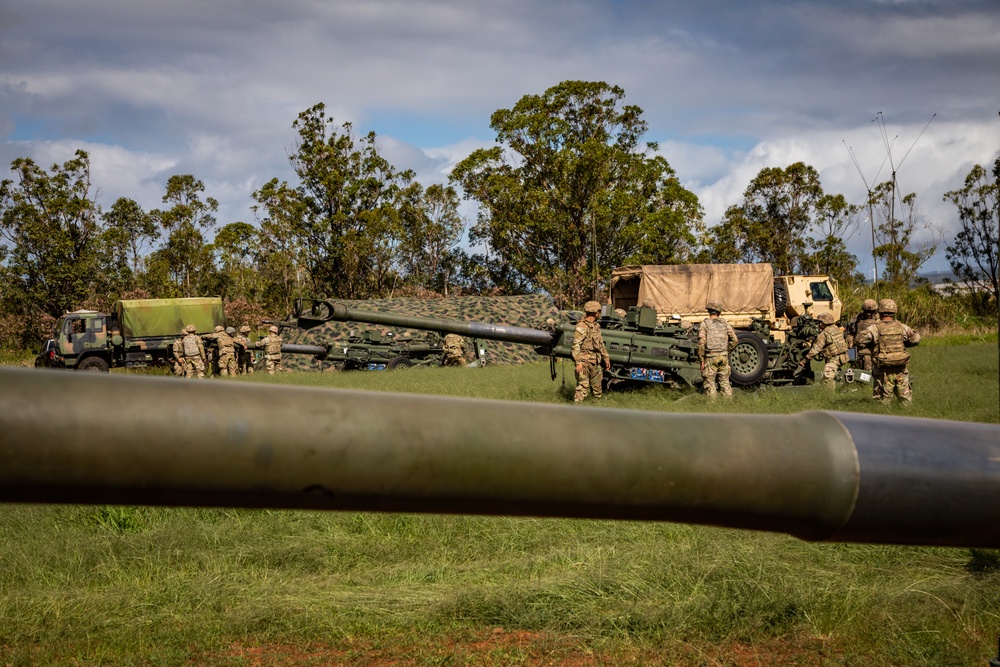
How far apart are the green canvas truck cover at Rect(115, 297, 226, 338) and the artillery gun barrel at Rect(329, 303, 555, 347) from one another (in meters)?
15.5

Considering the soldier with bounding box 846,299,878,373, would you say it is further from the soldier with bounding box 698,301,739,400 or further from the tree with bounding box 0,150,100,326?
the tree with bounding box 0,150,100,326

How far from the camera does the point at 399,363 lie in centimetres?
2580

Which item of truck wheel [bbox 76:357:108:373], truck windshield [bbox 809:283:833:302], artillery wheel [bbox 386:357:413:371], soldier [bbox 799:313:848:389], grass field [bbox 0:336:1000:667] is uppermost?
truck windshield [bbox 809:283:833:302]

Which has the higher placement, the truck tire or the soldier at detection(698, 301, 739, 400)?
the truck tire

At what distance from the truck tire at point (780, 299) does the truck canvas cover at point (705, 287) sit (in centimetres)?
93

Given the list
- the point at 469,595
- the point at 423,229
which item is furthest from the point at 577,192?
the point at 469,595

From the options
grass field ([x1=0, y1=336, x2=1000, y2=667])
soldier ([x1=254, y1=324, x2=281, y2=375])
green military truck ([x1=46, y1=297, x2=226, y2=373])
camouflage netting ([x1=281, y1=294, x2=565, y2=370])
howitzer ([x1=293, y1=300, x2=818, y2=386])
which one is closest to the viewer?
grass field ([x1=0, y1=336, x2=1000, y2=667])

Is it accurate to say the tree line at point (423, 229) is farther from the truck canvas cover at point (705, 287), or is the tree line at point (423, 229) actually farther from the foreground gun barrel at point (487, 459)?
the foreground gun barrel at point (487, 459)

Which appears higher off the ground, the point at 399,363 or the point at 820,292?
the point at 820,292

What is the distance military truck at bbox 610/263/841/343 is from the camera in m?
23.0

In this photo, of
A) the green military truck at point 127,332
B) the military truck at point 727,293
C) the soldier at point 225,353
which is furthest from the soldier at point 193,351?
the military truck at point 727,293

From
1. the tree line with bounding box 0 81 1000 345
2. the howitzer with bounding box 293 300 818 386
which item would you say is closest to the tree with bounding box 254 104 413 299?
the tree line with bounding box 0 81 1000 345

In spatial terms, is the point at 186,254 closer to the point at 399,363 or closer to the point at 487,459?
the point at 399,363

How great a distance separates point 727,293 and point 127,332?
16.1 m
